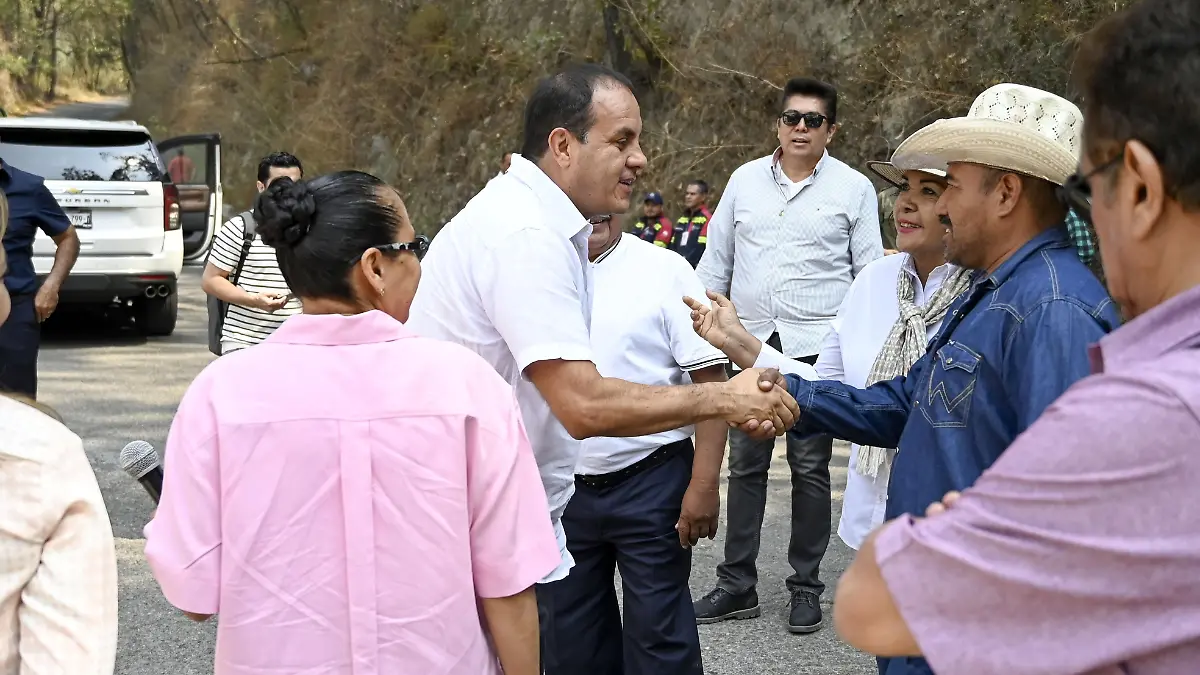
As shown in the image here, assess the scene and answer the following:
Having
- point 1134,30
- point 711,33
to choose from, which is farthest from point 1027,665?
point 711,33

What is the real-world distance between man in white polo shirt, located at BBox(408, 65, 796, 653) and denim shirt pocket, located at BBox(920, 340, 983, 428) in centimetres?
68

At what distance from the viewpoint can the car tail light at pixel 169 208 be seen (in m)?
13.5

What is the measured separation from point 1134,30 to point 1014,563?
561 millimetres

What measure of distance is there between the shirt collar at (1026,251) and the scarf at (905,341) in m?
0.59

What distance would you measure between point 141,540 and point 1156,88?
6199 millimetres

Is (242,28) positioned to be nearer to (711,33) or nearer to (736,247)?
(711,33)

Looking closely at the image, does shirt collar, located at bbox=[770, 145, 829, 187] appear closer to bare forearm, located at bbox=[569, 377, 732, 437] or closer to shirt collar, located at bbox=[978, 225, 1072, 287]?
bare forearm, located at bbox=[569, 377, 732, 437]

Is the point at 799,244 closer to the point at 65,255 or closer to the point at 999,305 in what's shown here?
the point at 999,305

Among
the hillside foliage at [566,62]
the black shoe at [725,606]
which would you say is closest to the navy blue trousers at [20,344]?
the black shoe at [725,606]

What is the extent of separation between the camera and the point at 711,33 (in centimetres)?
1706

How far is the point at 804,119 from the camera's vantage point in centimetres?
652

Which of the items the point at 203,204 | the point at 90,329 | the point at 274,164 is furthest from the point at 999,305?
the point at 203,204

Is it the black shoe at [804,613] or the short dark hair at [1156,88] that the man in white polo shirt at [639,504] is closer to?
the black shoe at [804,613]

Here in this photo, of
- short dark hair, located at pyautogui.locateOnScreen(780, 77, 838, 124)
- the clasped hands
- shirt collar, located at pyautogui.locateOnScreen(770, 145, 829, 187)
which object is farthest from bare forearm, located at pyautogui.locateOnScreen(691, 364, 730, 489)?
short dark hair, located at pyautogui.locateOnScreen(780, 77, 838, 124)
